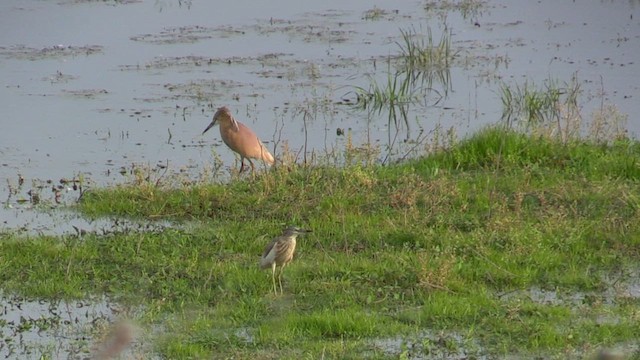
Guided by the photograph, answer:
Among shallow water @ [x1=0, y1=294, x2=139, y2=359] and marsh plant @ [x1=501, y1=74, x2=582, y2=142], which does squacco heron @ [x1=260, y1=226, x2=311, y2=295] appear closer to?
shallow water @ [x1=0, y1=294, x2=139, y2=359]

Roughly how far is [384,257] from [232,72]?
6476 millimetres

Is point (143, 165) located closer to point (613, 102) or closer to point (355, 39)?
point (613, 102)

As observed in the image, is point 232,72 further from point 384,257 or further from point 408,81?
point 384,257

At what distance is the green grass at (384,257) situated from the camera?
5781mm

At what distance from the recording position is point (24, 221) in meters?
8.07

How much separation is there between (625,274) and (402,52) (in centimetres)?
728

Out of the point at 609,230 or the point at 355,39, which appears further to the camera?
the point at 355,39

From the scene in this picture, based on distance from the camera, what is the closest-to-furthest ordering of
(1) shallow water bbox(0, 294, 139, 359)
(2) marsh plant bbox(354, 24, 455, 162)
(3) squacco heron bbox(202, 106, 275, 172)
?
(1) shallow water bbox(0, 294, 139, 359), (3) squacco heron bbox(202, 106, 275, 172), (2) marsh plant bbox(354, 24, 455, 162)

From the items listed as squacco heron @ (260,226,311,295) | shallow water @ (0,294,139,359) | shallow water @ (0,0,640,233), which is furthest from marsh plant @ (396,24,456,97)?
shallow water @ (0,294,139,359)

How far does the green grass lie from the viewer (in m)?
5.78

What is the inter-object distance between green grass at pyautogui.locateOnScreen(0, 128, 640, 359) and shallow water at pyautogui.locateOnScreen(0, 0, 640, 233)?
998 mm

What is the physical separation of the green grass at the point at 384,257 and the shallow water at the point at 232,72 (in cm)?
100

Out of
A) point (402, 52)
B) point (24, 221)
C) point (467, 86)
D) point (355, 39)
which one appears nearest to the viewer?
point (24, 221)

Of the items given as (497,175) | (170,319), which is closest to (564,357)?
(170,319)
